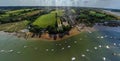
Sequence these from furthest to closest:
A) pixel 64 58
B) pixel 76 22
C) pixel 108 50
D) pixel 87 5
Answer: pixel 87 5
pixel 76 22
pixel 108 50
pixel 64 58

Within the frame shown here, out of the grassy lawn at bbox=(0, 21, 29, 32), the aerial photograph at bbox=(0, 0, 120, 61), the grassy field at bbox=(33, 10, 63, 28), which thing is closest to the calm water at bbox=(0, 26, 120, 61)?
the aerial photograph at bbox=(0, 0, 120, 61)

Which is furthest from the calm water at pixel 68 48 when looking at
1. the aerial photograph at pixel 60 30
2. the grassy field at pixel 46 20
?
the grassy field at pixel 46 20

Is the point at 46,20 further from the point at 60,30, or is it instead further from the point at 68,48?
the point at 68,48

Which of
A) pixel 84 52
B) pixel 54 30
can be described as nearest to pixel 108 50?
pixel 84 52

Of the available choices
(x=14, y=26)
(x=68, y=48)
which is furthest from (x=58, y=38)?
(x=14, y=26)

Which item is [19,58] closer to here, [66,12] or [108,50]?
[108,50]

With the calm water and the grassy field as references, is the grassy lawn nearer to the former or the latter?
the grassy field

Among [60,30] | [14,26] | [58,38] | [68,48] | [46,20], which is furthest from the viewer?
[46,20]

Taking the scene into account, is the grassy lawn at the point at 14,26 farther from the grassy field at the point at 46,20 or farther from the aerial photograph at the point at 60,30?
the grassy field at the point at 46,20
